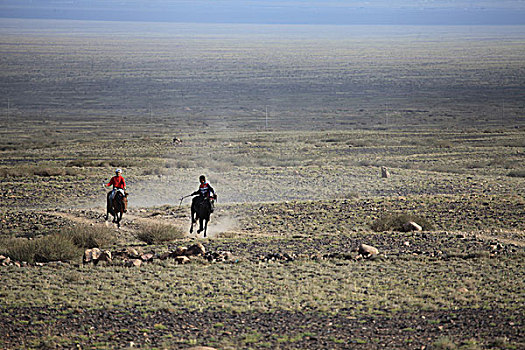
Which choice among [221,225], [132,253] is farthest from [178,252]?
[221,225]

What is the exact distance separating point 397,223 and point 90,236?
829cm

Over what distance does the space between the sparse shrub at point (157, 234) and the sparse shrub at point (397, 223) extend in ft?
18.5

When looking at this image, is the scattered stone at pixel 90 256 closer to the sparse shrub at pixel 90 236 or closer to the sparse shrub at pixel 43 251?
the sparse shrub at pixel 43 251

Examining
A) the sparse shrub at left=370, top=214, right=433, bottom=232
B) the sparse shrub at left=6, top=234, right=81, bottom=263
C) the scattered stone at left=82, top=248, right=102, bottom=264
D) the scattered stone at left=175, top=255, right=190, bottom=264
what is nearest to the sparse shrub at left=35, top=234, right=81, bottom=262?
the sparse shrub at left=6, top=234, right=81, bottom=263

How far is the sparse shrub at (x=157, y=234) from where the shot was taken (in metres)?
15.1

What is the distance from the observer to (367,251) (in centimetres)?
1354

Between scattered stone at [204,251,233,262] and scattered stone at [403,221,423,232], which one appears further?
scattered stone at [403,221,423,232]

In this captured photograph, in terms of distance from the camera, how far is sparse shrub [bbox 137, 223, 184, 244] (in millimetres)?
15094

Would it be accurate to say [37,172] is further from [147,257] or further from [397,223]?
[397,223]

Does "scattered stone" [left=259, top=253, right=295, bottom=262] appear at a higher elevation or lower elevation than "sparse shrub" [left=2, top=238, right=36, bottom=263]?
lower

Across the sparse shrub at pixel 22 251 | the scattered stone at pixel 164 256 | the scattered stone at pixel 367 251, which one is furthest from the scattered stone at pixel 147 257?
the scattered stone at pixel 367 251

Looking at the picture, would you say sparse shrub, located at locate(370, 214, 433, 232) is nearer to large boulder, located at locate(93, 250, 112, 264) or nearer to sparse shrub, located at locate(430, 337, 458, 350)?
large boulder, located at locate(93, 250, 112, 264)

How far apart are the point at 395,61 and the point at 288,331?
12875 centimetres

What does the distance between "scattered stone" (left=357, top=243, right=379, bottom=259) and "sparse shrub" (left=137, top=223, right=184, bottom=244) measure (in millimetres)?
4837
